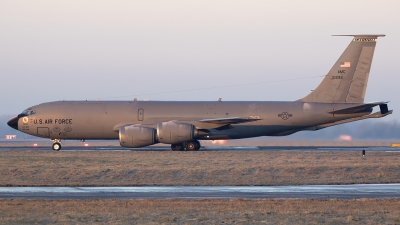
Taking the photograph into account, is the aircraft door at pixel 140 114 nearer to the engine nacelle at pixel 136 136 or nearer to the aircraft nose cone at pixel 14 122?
the engine nacelle at pixel 136 136

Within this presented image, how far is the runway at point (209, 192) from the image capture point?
2042 centimetres

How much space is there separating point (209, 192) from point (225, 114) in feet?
80.8

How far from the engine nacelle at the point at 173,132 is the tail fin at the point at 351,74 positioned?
10.4m

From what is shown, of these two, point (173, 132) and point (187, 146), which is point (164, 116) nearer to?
point (173, 132)

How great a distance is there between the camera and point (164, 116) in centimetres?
4625

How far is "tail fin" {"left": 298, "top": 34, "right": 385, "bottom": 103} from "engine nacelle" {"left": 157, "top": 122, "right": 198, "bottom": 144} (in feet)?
34.2

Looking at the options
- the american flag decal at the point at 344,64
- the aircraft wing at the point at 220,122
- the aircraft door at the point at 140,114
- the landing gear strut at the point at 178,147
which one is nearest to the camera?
the aircraft wing at the point at 220,122

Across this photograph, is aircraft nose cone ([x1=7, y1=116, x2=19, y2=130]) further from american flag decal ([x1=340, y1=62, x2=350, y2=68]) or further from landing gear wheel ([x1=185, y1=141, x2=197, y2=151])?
american flag decal ([x1=340, y1=62, x2=350, y2=68])

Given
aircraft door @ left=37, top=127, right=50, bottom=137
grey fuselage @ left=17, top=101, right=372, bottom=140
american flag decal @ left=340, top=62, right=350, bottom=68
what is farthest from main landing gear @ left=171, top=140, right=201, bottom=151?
american flag decal @ left=340, top=62, right=350, bottom=68

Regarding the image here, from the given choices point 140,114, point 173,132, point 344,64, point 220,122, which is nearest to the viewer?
point 173,132

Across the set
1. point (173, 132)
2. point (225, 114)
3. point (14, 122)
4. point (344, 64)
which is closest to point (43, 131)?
point (14, 122)

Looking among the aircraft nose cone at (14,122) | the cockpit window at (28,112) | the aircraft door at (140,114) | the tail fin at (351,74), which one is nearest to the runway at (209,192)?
the aircraft door at (140,114)

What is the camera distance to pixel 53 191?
72.2 ft

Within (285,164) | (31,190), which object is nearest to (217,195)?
(31,190)
